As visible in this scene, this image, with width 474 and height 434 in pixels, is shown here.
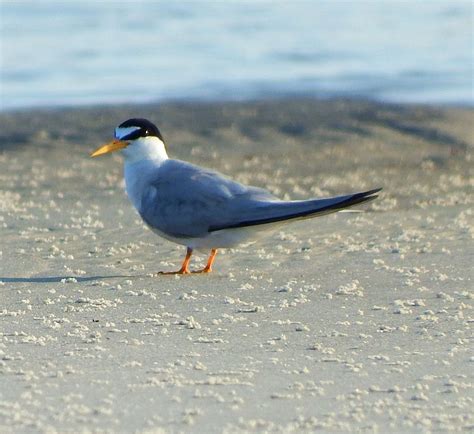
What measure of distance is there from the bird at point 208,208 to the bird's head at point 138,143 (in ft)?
0.70

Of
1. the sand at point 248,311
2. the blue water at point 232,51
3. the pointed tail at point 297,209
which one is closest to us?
the sand at point 248,311

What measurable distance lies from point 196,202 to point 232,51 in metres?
16.5

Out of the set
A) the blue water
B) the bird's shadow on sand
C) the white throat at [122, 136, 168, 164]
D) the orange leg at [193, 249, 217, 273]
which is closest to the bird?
the orange leg at [193, 249, 217, 273]

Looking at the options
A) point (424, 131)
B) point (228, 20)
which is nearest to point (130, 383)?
point (424, 131)

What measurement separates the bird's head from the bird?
21 centimetres

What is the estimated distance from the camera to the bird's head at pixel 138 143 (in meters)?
7.80

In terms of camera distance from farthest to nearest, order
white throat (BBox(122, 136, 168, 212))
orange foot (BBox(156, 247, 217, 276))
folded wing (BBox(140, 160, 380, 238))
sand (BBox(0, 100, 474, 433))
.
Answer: white throat (BBox(122, 136, 168, 212)) < orange foot (BBox(156, 247, 217, 276)) < folded wing (BBox(140, 160, 380, 238)) < sand (BBox(0, 100, 474, 433))

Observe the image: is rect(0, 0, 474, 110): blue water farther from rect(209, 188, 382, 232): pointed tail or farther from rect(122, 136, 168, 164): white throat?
rect(209, 188, 382, 232): pointed tail

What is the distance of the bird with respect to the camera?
6.99 metres

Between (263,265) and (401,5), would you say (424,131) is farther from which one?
(401,5)

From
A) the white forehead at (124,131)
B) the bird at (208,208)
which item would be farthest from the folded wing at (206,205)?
the white forehead at (124,131)

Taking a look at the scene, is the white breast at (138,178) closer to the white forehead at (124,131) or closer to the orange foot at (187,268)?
the white forehead at (124,131)

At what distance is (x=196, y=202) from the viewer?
7238 millimetres

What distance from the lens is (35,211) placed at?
9.15 meters
